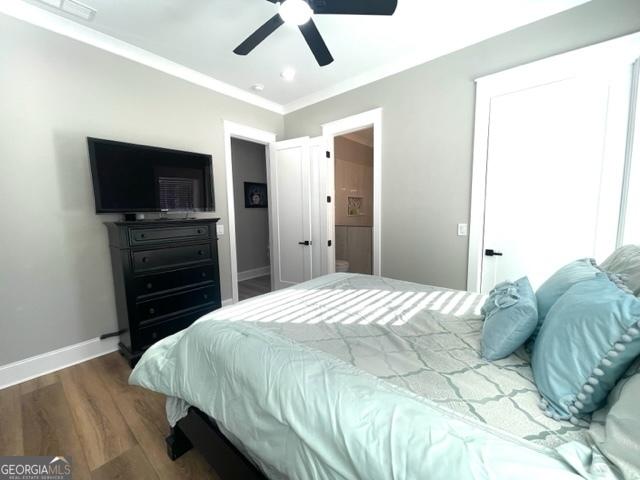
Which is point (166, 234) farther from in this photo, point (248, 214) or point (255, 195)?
point (255, 195)

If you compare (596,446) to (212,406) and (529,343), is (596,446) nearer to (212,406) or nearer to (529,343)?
(529,343)

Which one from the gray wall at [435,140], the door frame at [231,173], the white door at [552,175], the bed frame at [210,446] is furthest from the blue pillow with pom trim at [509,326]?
the door frame at [231,173]

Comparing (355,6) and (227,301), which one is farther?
(227,301)

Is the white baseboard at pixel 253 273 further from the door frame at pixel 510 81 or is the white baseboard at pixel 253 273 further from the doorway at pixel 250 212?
the door frame at pixel 510 81

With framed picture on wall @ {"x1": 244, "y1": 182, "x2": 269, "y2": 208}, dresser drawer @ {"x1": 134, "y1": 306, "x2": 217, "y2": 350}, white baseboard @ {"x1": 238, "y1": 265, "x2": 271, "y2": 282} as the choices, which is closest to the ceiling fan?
dresser drawer @ {"x1": 134, "y1": 306, "x2": 217, "y2": 350}

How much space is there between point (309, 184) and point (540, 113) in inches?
91.5

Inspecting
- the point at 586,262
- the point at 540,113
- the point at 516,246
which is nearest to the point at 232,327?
the point at 586,262

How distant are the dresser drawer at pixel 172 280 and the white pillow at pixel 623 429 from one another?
2.65 m

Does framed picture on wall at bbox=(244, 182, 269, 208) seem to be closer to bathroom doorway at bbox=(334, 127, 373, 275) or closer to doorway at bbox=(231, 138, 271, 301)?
doorway at bbox=(231, 138, 271, 301)

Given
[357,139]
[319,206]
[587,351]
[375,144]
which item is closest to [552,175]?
[375,144]

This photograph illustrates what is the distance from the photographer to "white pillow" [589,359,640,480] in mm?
528

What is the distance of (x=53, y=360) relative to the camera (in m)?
2.15

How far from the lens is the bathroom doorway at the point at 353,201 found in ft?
14.9

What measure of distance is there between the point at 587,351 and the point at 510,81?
7.35 feet
